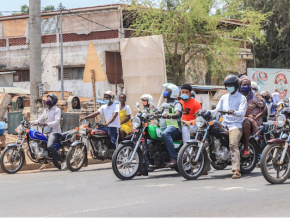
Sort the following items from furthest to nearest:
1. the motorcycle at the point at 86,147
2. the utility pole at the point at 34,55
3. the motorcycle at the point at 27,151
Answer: the utility pole at the point at 34,55
the motorcycle at the point at 86,147
the motorcycle at the point at 27,151

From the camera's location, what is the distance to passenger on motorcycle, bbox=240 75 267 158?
Result: 10375 millimetres

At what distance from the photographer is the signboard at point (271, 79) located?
34594 millimetres

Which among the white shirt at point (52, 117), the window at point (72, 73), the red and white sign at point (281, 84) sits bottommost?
the white shirt at point (52, 117)

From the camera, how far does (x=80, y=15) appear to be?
35.3 metres

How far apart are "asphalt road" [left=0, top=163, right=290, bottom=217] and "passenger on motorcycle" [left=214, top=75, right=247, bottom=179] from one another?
395 millimetres

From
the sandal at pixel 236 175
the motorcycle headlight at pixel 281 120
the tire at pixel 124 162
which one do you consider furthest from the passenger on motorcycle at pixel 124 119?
the motorcycle headlight at pixel 281 120

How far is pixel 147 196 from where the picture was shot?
26.3 feet

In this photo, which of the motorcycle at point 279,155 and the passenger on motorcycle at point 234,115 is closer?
the motorcycle at point 279,155

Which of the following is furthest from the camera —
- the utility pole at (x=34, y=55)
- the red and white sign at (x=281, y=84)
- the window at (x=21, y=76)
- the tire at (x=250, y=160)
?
the window at (x=21, y=76)

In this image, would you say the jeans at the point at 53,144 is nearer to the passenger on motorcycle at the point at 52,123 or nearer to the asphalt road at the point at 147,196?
the passenger on motorcycle at the point at 52,123

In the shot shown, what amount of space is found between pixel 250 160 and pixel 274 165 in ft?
5.85

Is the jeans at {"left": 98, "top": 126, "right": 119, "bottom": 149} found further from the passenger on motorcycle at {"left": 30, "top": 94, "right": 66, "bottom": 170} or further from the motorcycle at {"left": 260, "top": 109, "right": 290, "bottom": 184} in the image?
the motorcycle at {"left": 260, "top": 109, "right": 290, "bottom": 184}

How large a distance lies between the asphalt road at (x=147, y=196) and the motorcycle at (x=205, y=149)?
241 mm

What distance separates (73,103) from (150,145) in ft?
49.2
